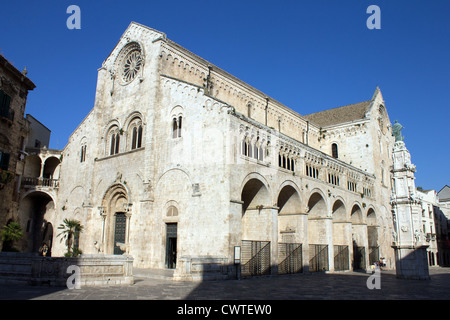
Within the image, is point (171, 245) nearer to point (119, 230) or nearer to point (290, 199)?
point (119, 230)

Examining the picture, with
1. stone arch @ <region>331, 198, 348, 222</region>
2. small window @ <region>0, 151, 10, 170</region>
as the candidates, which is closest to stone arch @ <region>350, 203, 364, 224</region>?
stone arch @ <region>331, 198, 348, 222</region>

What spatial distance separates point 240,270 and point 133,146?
1209cm

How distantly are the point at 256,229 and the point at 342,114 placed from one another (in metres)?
26.9

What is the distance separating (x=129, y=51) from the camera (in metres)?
29.0

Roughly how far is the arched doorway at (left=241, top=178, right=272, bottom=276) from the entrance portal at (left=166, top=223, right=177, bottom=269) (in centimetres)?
439

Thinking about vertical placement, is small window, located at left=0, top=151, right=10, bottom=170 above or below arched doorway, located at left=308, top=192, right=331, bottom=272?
above

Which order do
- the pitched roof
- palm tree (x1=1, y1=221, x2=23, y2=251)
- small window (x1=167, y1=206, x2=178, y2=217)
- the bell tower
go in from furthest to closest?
the pitched roof, palm tree (x1=1, y1=221, x2=23, y2=251), small window (x1=167, y1=206, x2=178, y2=217), the bell tower

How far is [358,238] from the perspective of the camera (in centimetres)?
3509

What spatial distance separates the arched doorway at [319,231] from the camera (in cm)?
2756

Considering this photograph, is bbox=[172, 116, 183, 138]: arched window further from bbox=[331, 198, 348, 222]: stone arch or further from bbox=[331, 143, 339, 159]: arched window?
bbox=[331, 143, 339, 159]: arched window

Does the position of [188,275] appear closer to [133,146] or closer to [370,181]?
[133,146]

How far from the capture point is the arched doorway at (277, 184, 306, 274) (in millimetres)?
24375

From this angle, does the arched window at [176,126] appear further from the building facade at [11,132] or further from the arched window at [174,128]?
the building facade at [11,132]

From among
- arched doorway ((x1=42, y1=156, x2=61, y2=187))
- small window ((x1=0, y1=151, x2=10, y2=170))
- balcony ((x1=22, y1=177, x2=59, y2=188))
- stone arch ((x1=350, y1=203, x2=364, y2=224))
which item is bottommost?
stone arch ((x1=350, y1=203, x2=364, y2=224))
